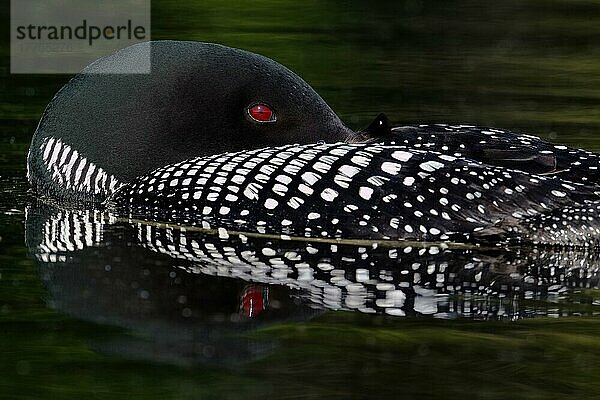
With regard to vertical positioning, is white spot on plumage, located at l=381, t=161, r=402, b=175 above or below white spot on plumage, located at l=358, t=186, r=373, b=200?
above

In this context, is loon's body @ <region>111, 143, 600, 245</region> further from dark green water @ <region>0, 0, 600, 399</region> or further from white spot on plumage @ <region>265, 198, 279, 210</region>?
dark green water @ <region>0, 0, 600, 399</region>

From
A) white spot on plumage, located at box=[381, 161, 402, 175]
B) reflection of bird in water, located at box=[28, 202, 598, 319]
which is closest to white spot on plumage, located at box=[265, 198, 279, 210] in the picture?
reflection of bird in water, located at box=[28, 202, 598, 319]

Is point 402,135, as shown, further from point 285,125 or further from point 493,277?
point 493,277

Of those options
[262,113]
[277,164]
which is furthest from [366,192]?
[262,113]

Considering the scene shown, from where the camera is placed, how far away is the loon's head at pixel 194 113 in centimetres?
711

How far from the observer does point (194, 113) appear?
713 centimetres

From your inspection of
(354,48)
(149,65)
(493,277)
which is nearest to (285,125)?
(149,65)

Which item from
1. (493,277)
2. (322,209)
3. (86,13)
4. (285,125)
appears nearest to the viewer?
(493,277)

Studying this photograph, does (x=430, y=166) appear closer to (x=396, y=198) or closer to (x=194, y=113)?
(x=396, y=198)

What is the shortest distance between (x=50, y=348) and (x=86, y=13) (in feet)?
27.6

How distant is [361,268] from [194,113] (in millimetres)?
1462

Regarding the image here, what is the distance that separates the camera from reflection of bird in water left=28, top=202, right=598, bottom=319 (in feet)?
18.3

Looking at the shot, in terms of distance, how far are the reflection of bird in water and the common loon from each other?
0.10 meters

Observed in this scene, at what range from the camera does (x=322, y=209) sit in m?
6.46
